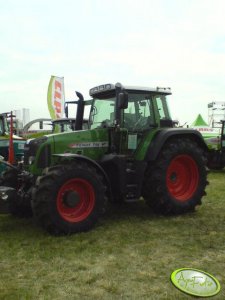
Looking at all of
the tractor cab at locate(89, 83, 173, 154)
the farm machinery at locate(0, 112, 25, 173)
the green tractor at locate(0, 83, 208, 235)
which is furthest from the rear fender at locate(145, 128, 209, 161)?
the farm machinery at locate(0, 112, 25, 173)

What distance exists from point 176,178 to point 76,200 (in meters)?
2.09

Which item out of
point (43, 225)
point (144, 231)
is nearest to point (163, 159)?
point (144, 231)

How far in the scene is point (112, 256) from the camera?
4406 mm

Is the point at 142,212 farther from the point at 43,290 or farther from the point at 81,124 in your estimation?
the point at 43,290

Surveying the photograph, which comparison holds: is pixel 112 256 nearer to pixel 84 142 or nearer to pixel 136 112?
pixel 84 142

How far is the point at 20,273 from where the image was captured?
3908 millimetres

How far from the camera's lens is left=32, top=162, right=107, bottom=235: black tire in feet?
16.4

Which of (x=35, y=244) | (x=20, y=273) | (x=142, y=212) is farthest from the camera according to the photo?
(x=142, y=212)

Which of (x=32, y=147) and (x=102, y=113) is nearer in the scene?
(x=32, y=147)

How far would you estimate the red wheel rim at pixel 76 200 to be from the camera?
5.27 meters

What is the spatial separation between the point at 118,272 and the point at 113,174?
2267 mm
